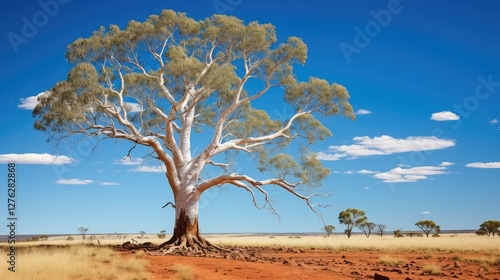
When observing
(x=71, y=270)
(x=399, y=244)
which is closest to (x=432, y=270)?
(x=71, y=270)

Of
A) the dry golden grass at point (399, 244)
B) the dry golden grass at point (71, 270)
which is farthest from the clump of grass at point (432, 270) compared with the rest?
the dry golden grass at point (399, 244)

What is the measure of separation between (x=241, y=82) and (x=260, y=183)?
15.5 ft

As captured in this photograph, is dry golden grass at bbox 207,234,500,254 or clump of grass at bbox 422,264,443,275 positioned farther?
dry golden grass at bbox 207,234,500,254

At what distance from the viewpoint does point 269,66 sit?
23625 millimetres

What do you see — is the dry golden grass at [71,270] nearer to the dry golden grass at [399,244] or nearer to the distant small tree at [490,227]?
the dry golden grass at [399,244]

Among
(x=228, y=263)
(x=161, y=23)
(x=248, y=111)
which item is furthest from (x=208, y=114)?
(x=228, y=263)

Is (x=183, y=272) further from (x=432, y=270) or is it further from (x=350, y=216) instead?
(x=350, y=216)

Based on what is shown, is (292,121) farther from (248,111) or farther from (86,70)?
(86,70)

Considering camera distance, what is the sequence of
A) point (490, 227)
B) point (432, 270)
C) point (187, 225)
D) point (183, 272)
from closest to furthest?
point (183, 272) → point (432, 270) → point (187, 225) → point (490, 227)

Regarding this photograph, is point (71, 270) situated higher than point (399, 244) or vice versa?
point (71, 270)

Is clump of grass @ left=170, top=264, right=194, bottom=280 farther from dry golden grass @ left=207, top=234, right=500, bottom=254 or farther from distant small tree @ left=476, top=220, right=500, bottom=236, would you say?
distant small tree @ left=476, top=220, right=500, bottom=236

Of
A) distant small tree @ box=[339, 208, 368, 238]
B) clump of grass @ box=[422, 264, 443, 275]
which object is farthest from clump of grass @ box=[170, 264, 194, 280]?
distant small tree @ box=[339, 208, 368, 238]

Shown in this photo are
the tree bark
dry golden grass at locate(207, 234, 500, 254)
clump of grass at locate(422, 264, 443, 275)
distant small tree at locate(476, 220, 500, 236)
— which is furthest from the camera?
distant small tree at locate(476, 220, 500, 236)

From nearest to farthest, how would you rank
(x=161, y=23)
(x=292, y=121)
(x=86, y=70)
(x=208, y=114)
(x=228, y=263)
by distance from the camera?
(x=228, y=263) → (x=86, y=70) → (x=161, y=23) → (x=292, y=121) → (x=208, y=114)
